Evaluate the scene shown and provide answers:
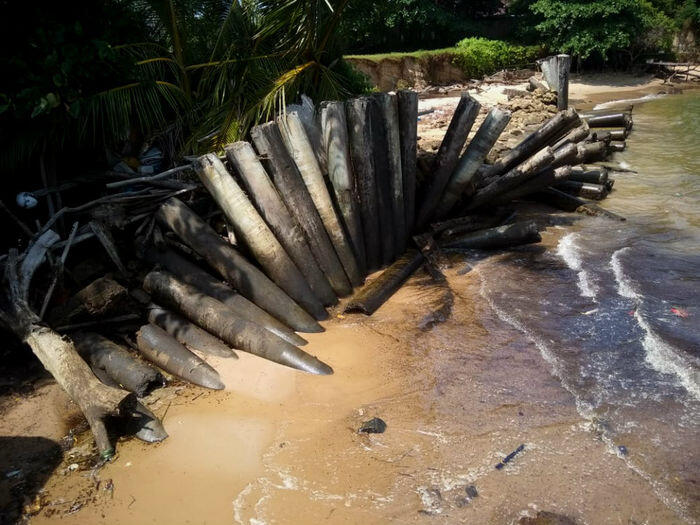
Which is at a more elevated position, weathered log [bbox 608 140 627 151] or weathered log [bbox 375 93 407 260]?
weathered log [bbox 375 93 407 260]

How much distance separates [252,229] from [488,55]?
25.3 metres

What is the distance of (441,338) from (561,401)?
4.82 feet

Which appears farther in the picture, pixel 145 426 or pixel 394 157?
pixel 394 157

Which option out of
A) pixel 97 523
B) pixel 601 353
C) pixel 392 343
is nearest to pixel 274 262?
pixel 392 343

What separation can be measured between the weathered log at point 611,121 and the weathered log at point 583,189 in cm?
679

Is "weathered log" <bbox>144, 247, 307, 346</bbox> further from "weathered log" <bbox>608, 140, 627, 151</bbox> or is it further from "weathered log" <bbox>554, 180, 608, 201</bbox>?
"weathered log" <bbox>608, 140, 627, 151</bbox>

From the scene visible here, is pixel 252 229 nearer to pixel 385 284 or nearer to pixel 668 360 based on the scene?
pixel 385 284

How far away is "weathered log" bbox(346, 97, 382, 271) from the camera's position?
6746 mm

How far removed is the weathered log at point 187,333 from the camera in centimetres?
532

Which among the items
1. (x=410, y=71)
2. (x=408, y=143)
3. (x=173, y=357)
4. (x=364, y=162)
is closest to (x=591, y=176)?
(x=408, y=143)

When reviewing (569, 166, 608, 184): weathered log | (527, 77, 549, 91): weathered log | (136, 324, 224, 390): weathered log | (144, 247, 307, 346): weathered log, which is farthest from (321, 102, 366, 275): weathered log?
(527, 77, 549, 91): weathered log

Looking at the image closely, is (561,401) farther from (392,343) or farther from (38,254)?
(38,254)

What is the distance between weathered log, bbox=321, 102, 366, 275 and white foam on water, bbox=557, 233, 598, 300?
3.16 m

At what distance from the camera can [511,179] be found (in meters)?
8.71
